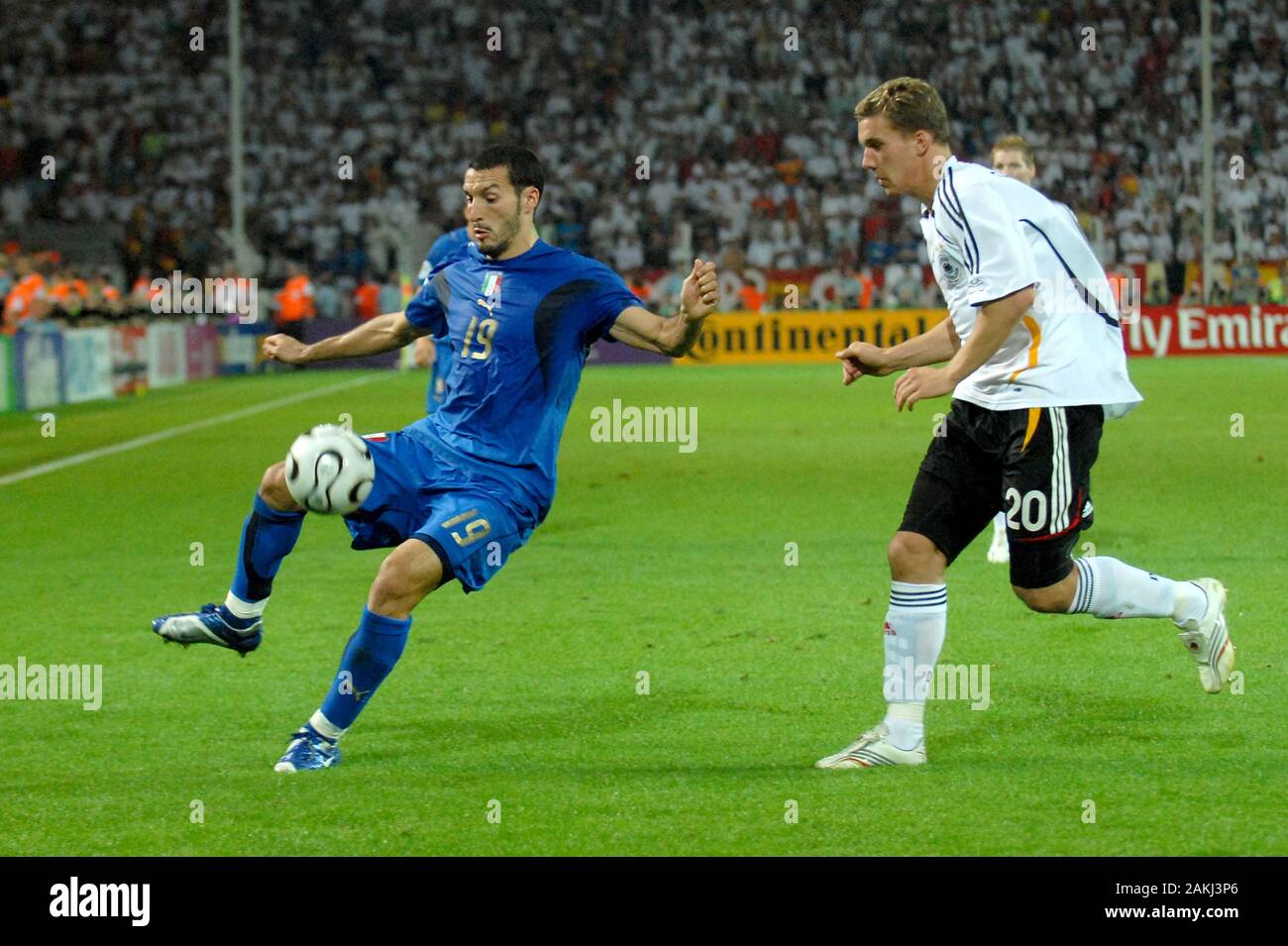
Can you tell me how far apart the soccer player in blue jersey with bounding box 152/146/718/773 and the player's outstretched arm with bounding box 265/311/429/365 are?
0.16ft

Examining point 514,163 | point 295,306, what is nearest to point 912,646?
point 514,163

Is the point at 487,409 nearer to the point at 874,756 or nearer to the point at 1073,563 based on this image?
the point at 874,756

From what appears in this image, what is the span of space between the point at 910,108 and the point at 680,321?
97cm

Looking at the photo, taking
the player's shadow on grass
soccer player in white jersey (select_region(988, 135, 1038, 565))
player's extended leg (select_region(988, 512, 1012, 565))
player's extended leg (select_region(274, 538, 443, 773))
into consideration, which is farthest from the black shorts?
player's extended leg (select_region(988, 512, 1012, 565))

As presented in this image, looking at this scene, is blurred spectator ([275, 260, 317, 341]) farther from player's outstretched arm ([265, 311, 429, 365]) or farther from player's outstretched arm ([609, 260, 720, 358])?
player's outstretched arm ([609, 260, 720, 358])

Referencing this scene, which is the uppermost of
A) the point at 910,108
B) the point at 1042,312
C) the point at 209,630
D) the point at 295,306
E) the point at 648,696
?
the point at 910,108

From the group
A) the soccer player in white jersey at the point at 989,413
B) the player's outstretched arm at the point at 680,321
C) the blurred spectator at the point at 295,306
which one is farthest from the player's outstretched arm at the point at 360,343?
the blurred spectator at the point at 295,306

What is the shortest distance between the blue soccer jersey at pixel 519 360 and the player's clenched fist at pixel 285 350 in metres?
0.61

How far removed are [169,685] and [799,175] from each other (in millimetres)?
31549

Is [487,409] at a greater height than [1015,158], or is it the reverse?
[1015,158]

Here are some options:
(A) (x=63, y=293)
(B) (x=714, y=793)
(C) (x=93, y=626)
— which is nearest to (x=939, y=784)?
(B) (x=714, y=793)

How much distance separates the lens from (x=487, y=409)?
604 centimetres
